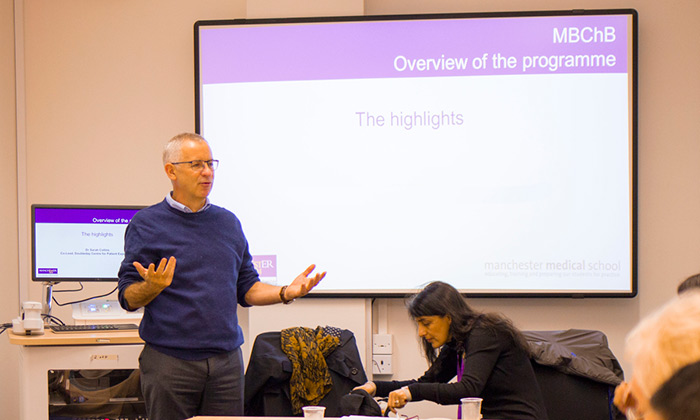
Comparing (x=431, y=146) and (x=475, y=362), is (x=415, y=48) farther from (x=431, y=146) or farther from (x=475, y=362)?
(x=475, y=362)

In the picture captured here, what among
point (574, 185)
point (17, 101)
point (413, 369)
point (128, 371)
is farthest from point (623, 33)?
point (17, 101)

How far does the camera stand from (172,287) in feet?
8.23

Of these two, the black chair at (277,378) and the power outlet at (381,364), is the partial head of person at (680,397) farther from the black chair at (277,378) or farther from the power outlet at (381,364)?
the power outlet at (381,364)

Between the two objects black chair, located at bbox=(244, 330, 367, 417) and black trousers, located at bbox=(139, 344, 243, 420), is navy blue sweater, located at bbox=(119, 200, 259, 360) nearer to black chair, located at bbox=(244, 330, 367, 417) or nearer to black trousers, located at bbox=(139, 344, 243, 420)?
black trousers, located at bbox=(139, 344, 243, 420)

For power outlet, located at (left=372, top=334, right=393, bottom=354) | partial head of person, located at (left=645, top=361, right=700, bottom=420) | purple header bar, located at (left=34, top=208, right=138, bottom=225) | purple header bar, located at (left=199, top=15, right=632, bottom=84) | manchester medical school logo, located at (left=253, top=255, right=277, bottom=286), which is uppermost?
purple header bar, located at (left=199, top=15, right=632, bottom=84)

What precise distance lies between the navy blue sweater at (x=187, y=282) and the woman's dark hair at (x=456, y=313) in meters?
0.71

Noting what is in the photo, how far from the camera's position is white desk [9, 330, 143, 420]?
3.06 metres

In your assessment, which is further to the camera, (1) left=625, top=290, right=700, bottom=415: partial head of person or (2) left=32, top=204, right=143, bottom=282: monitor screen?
(2) left=32, top=204, right=143, bottom=282: monitor screen

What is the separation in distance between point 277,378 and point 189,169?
1.00m

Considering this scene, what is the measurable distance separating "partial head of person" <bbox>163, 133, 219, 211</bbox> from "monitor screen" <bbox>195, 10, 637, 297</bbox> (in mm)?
1275

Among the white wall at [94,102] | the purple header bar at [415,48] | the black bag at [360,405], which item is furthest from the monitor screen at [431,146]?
the black bag at [360,405]

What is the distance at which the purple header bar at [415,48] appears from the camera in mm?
3797

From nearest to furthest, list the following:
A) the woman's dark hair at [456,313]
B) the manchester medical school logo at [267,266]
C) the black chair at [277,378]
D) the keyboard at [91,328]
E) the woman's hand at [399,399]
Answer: the woman's hand at [399,399] < the woman's dark hair at [456,313] < the black chair at [277,378] < the keyboard at [91,328] < the manchester medical school logo at [267,266]

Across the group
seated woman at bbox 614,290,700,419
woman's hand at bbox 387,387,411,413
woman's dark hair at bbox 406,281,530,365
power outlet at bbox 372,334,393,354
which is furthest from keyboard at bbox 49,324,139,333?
seated woman at bbox 614,290,700,419
